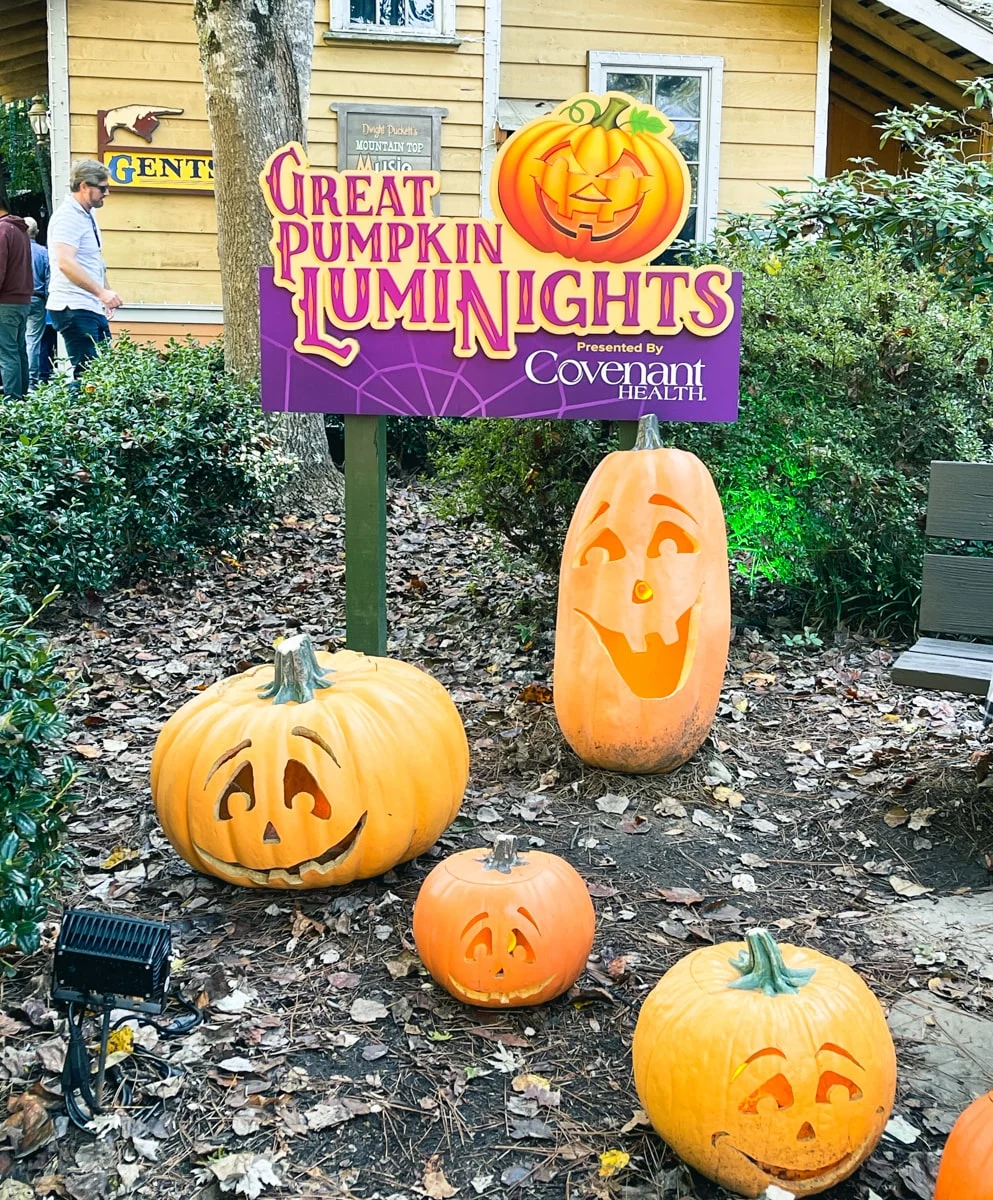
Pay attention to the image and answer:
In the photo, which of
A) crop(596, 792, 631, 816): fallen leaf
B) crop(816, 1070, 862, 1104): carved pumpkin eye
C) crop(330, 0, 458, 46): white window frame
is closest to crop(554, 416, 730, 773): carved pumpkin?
crop(596, 792, 631, 816): fallen leaf

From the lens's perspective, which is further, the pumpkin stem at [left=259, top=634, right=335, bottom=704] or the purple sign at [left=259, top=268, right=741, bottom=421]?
the purple sign at [left=259, top=268, right=741, bottom=421]

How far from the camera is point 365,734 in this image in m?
3.13

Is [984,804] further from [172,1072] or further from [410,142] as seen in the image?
[410,142]

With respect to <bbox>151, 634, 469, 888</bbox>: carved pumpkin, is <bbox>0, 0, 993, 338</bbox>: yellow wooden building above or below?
above

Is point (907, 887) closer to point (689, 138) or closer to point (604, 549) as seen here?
point (604, 549)

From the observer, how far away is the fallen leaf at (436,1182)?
2207mm

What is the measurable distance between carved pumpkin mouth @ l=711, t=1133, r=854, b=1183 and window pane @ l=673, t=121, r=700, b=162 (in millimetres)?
9951

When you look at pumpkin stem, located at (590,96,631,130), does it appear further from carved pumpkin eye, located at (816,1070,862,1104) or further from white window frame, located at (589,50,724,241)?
white window frame, located at (589,50,724,241)

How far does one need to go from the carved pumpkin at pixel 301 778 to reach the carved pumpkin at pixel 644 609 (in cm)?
71

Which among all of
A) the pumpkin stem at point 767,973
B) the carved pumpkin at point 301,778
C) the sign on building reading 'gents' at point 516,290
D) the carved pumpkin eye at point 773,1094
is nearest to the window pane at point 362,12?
the sign on building reading 'gents' at point 516,290

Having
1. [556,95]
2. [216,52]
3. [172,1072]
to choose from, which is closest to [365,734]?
[172,1072]

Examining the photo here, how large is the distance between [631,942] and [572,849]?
0.53 m

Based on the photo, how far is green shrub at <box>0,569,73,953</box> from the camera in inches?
84.5

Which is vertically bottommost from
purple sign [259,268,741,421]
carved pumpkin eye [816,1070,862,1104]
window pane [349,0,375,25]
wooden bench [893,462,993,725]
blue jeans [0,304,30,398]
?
carved pumpkin eye [816,1070,862,1104]
